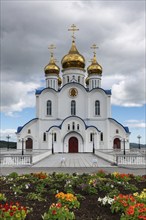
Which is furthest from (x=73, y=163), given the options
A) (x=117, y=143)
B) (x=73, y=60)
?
(x=73, y=60)

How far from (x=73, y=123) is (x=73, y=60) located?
11176 millimetres

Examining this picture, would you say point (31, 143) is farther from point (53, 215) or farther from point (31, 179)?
Result: point (53, 215)

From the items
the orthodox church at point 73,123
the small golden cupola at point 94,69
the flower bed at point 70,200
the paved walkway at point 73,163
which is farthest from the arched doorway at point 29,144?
the flower bed at point 70,200

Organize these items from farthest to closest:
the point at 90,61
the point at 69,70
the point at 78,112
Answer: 1. the point at 90,61
2. the point at 69,70
3. the point at 78,112

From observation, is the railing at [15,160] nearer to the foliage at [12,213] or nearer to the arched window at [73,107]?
the foliage at [12,213]

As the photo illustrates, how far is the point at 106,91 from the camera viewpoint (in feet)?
149

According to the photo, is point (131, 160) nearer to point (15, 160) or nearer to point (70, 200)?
point (15, 160)

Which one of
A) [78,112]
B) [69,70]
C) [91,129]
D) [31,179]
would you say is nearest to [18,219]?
[31,179]

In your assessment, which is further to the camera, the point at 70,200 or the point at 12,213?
the point at 70,200

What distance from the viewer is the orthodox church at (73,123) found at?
135ft

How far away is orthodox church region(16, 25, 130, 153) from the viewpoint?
41.2 metres

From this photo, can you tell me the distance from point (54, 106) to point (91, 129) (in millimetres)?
6966

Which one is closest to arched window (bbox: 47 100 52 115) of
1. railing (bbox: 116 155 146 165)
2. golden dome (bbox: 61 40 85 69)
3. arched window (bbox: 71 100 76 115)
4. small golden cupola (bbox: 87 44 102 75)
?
arched window (bbox: 71 100 76 115)

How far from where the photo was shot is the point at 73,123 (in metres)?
41.4
